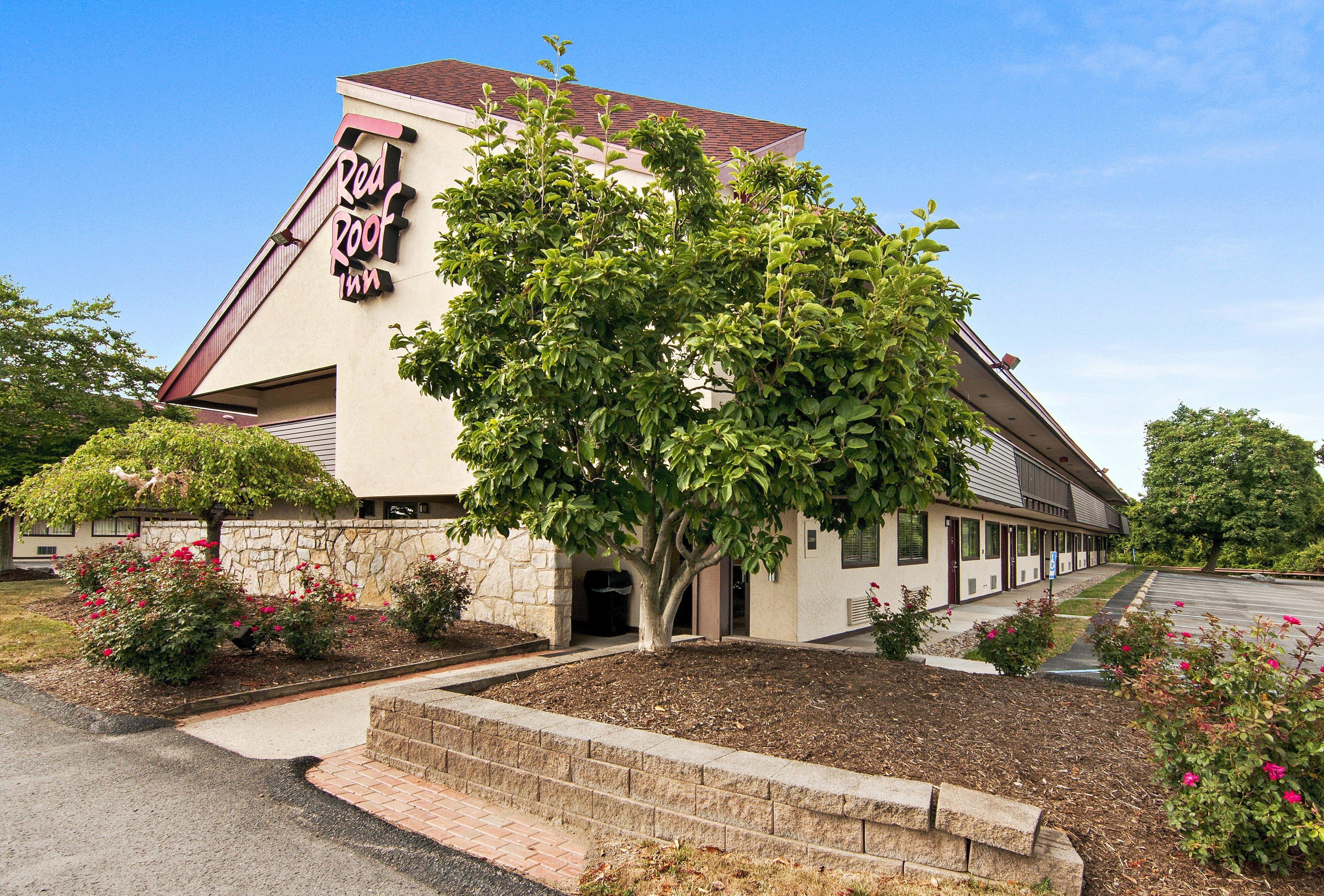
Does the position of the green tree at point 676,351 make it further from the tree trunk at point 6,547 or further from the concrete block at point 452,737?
the tree trunk at point 6,547

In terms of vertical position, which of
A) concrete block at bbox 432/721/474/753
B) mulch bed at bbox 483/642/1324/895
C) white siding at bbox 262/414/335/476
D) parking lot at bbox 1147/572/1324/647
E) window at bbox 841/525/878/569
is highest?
white siding at bbox 262/414/335/476

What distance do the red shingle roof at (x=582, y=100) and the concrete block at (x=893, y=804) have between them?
861cm

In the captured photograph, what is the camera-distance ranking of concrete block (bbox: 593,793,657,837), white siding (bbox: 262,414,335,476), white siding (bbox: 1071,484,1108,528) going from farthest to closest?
white siding (bbox: 1071,484,1108,528) < white siding (bbox: 262,414,335,476) < concrete block (bbox: 593,793,657,837)

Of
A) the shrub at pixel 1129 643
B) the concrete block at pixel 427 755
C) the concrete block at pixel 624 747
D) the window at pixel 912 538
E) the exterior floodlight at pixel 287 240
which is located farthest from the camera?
the exterior floodlight at pixel 287 240

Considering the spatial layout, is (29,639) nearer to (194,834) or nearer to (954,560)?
(194,834)

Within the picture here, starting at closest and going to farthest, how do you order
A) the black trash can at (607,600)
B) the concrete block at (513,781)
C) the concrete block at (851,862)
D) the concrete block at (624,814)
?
1. the concrete block at (851,862)
2. the concrete block at (624,814)
3. the concrete block at (513,781)
4. the black trash can at (607,600)

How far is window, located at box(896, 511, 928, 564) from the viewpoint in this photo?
13727 millimetres

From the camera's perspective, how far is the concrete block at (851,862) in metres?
3.35

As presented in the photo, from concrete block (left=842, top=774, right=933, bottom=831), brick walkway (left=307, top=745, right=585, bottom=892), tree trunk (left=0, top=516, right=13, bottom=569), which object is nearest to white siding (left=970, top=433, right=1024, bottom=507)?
concrete block (left=842, top=774, right=933, bottom=831)

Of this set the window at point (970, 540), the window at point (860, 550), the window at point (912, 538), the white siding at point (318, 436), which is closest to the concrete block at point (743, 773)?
the window at point (860, 550)

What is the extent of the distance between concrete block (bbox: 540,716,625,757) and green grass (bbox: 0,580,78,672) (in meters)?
6.58

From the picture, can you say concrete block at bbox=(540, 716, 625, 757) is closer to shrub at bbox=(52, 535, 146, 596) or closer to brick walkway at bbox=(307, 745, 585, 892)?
brick walkway at bbox=(307, 745, 585, 892)

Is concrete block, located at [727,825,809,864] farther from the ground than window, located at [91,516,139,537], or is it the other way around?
window, located at [91,516,139,537]

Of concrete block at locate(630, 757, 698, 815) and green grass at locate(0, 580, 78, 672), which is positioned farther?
green grass at locate(0, 580, 78, 672)
